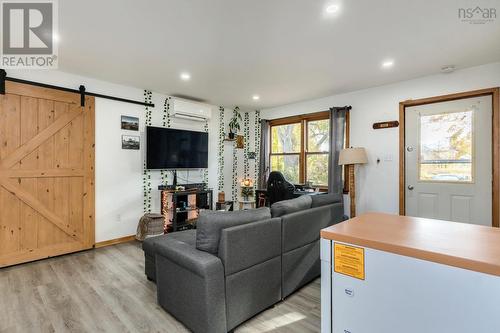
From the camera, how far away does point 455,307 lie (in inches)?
35.3

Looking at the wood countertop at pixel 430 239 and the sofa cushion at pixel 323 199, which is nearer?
the wood countertop at pixel 430 239

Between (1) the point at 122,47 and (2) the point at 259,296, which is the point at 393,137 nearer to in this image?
(2) the point at 259,296

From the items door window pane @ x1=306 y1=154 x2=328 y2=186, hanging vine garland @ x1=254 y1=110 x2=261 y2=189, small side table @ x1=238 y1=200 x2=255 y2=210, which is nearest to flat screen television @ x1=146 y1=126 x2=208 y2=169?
small side table @ x1=238 y1=200 x2=255 y2=210

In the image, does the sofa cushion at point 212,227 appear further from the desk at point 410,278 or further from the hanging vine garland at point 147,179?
the hanging vine garland at point 147,179

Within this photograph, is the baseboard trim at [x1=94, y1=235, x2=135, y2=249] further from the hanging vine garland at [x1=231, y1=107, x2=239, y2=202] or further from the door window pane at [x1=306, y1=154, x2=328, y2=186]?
the door window pane at [x1=306, y1=154, x2=328, y2=186]

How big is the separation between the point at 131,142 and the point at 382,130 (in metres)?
4.19

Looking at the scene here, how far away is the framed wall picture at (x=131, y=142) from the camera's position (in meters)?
4.25

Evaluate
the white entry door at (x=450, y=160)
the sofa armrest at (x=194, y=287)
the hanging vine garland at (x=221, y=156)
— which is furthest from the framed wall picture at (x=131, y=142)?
the white entry door at (x=450, y=160)

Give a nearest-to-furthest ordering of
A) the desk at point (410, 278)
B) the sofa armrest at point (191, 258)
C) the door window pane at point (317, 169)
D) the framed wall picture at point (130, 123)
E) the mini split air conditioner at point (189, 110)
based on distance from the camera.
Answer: the desk at point (410, 278) → the sofa armrest at point (191, 258) → the framed wall picture at point (130, 123) → the mini split air conditioner at point (189, 110) → the door window pane at point (317, 169)

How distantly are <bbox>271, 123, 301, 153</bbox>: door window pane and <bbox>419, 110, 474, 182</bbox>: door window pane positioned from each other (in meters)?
2.31

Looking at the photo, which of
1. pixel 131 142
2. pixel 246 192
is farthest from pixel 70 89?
pixel 246 192

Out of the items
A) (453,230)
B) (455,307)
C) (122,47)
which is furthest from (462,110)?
(122,47)

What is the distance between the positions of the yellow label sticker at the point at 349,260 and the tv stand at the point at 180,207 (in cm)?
359

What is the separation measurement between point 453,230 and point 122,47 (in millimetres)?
3359
